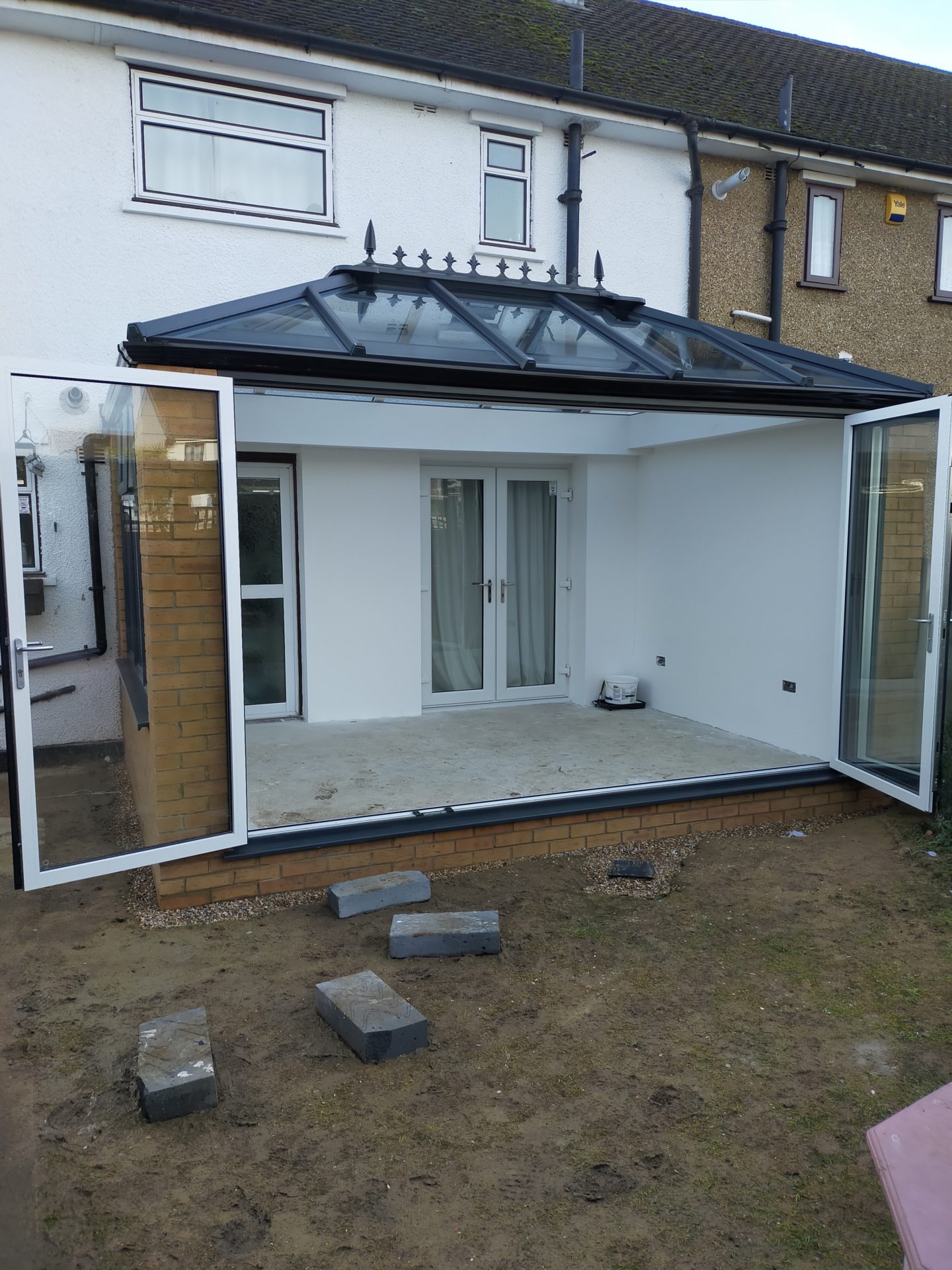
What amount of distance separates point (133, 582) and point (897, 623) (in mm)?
4674

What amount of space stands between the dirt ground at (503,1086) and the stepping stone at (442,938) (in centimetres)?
8

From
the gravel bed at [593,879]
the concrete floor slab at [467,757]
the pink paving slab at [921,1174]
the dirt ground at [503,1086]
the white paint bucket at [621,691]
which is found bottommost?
the dirt ground at [503,1086]

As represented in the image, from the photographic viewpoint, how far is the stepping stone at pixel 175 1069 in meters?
3.02

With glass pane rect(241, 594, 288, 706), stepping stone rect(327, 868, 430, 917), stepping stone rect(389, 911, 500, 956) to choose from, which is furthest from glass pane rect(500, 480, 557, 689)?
stepping stone rect(389, 911, 500, 956)

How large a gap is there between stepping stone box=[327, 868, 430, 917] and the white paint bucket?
13.5ft

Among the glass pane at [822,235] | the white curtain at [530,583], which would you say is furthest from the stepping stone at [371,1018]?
the glass pane at [822,235]

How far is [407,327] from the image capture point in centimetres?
496

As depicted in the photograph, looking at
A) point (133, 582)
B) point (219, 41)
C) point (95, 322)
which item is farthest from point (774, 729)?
point (219, 41)

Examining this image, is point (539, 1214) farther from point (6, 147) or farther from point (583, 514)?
point (6, 147)

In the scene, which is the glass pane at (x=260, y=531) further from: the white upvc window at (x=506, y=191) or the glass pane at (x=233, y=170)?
the white upvc window at (x=506, y=191)

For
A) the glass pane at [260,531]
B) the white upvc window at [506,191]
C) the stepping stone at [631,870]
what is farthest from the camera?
the white upvc window at [506,191]

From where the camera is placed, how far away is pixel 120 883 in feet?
16.9

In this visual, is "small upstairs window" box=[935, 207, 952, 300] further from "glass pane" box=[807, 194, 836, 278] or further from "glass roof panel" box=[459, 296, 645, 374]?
"glass roof panel" box=[459, 296, 645, 374]

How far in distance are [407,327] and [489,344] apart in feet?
1.46
